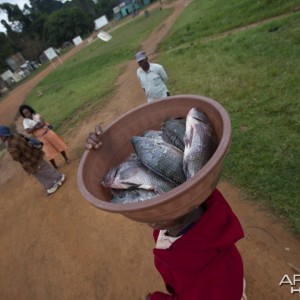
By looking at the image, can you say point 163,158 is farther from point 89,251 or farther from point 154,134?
point 89,251

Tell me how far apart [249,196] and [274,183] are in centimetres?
35

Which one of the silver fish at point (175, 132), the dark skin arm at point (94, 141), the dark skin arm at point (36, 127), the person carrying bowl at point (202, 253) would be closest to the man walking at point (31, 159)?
the dark skin arm at point (36, 127)

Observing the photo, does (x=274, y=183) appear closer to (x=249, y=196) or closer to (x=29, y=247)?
(x=249, y=196)

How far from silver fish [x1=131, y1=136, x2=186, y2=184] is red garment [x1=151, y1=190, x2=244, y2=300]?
0.95 ft

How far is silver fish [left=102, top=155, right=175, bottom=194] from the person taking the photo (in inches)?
53.2

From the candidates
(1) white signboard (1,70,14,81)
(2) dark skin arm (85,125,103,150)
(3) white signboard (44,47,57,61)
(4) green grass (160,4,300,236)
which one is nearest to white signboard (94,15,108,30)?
(1) white signboard (1,70,14,81)

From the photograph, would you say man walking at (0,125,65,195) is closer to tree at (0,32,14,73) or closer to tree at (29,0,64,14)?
tree at (0,32,14,73)

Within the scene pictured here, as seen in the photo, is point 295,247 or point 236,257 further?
point 295,247

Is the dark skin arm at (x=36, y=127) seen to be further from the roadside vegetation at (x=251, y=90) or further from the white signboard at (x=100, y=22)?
the white signboard at (x=100, y=22)

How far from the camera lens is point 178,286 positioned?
1.41m

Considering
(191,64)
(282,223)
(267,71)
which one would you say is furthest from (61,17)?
(282,223)

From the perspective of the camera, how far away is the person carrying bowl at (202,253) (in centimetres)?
137

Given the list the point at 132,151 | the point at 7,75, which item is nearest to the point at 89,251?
the point at 132,151

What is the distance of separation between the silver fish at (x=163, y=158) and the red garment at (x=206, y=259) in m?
0.29
